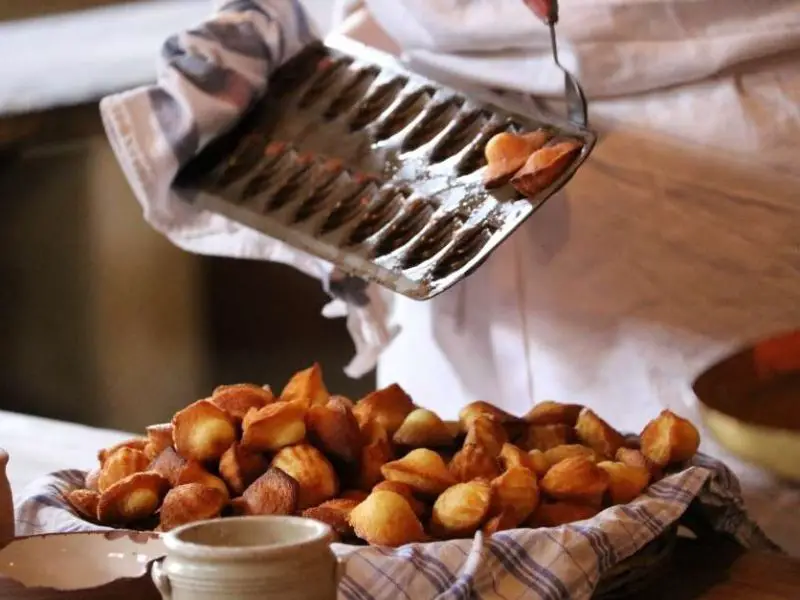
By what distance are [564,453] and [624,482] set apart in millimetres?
43

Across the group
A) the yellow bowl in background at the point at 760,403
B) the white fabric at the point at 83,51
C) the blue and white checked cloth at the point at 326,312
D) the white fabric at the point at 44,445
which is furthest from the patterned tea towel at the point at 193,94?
the white fabric at the point at 83,51

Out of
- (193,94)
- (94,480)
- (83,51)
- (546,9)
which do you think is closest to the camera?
(94,480)

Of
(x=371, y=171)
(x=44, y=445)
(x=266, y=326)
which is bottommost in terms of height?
(x=266, y=326)

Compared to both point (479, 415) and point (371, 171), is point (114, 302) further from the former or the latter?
point (479, 415)

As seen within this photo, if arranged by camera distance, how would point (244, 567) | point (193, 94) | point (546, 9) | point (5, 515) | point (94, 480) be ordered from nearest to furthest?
point (244, 567)
point (5, 515)
point (94, 480)
point (546, 9)
point (193, 94)

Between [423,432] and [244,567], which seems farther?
[423,432]

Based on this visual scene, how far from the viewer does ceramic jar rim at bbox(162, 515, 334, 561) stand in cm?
36

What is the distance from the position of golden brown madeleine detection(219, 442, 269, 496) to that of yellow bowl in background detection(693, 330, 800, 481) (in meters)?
0.22

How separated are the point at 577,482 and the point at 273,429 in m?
0.15

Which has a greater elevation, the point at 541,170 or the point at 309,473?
the point at 541,170

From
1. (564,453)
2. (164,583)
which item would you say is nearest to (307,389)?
(564,453)

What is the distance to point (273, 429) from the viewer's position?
0.56m

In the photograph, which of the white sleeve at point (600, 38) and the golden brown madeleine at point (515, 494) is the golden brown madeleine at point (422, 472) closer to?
the golden brown madeleine at point (515, 494)

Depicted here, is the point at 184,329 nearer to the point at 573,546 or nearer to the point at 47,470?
the point at 47,470
